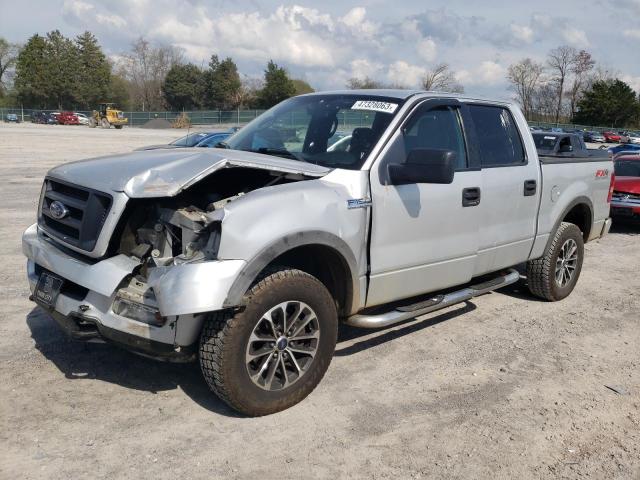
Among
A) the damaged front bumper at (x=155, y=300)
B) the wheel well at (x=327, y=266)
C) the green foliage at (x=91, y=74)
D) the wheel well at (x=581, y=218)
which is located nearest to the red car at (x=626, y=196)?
the wheel well at (x=581, y=218)

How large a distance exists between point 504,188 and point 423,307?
1.34 metres

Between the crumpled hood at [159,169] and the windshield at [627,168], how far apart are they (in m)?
10.5

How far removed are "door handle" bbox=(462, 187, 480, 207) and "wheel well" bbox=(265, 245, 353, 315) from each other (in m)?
1.26

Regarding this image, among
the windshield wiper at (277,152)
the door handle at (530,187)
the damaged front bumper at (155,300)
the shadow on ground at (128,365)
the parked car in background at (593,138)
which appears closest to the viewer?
the damaged front bumper at (155,300)

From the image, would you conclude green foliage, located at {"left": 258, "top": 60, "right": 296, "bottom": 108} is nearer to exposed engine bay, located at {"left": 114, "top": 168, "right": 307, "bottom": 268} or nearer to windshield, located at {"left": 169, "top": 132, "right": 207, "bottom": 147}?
windshield, located at {"left": 169, "top": 132, "right": 207, "bottom": 147}

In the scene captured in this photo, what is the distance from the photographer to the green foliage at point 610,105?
7838 centimetres

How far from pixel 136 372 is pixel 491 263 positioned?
9.80 ft

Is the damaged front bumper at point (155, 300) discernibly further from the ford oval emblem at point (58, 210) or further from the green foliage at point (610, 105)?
the green foliage at point (610, 105)

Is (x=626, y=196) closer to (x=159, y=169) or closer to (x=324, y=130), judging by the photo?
(x=324, y=130)

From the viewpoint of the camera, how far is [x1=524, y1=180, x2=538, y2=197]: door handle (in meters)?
5.37

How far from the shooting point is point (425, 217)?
438 centimetres

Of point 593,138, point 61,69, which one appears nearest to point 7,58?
point 61,69

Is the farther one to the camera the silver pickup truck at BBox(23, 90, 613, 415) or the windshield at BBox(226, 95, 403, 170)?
the windshield at BBox(226, 95, 403, 170)

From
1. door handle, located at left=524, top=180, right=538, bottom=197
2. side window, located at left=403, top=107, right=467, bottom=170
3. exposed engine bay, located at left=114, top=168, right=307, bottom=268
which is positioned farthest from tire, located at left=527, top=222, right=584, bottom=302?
exposed engine bay, located at left=114, top=168, right=307, bottom=268
